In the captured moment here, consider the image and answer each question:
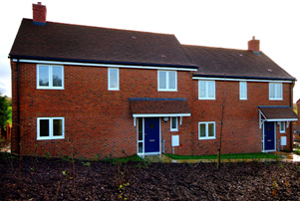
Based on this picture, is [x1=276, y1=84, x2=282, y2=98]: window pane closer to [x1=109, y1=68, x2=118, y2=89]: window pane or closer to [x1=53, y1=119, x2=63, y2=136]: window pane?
[x1=109, y1=68, x2=118, y2=89]: window pane

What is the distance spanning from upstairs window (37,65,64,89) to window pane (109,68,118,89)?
8.28 feet

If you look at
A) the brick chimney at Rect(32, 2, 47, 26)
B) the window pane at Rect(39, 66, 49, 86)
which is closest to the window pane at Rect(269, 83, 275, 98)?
the window pane at Rect(39, 66, 49, 86)

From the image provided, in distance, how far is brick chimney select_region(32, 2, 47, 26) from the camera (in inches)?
579

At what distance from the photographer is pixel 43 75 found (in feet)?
40.7

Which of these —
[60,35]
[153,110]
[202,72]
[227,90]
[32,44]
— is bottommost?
[153,110]

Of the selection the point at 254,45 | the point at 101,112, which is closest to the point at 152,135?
the point at 101,112

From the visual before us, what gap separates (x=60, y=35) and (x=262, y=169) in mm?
12918

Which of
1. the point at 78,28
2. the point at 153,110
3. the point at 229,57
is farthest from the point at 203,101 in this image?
the point at 78,28

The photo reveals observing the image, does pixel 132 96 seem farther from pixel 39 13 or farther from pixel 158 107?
pixel 39 13

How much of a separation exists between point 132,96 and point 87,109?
262 cm

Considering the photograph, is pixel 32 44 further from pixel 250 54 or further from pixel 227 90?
pixel 250 54

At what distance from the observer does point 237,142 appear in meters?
17.0

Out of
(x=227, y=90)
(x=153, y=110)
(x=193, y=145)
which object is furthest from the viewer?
(x=227, y=90)

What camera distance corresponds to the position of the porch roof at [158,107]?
13383mm
